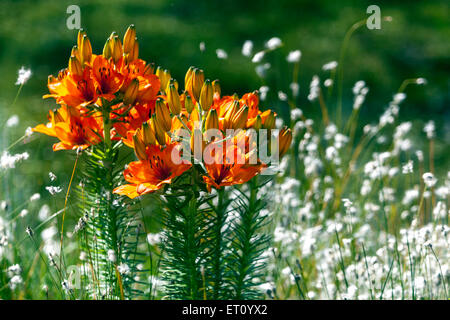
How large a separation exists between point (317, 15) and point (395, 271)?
464cm

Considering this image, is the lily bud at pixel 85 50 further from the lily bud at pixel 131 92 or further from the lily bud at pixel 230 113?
the lily bud at pixel 230 113

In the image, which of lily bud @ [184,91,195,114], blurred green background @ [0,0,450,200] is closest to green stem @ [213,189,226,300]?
lily bud @ [184,91,195,114]

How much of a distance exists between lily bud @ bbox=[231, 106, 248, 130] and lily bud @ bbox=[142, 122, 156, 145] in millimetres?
219

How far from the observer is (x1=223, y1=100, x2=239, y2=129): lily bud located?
1406mm

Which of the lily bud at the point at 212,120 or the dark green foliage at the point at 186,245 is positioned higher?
the lily bud at the point at 212,120

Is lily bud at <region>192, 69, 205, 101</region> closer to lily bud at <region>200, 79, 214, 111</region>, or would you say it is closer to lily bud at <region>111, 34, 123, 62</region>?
lily bud at <region>200, 79, 214, 111</region>

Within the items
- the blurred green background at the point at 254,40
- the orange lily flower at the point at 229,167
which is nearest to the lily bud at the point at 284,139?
the orange lily flower at the point at 229,167

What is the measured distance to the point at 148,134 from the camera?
1401 millimetres

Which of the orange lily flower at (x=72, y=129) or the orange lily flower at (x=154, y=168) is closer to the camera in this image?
the orange lily flower at (x=154, y=168)

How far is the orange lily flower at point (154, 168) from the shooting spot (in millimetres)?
1408

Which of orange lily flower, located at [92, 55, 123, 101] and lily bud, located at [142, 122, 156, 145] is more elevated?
orange lily flower, located at [92, 55, 123, 101]

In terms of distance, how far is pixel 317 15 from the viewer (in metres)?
6.25

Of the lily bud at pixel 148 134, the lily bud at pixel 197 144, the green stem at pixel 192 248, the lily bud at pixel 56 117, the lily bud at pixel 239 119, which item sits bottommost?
the green stem at pixel 192 248
